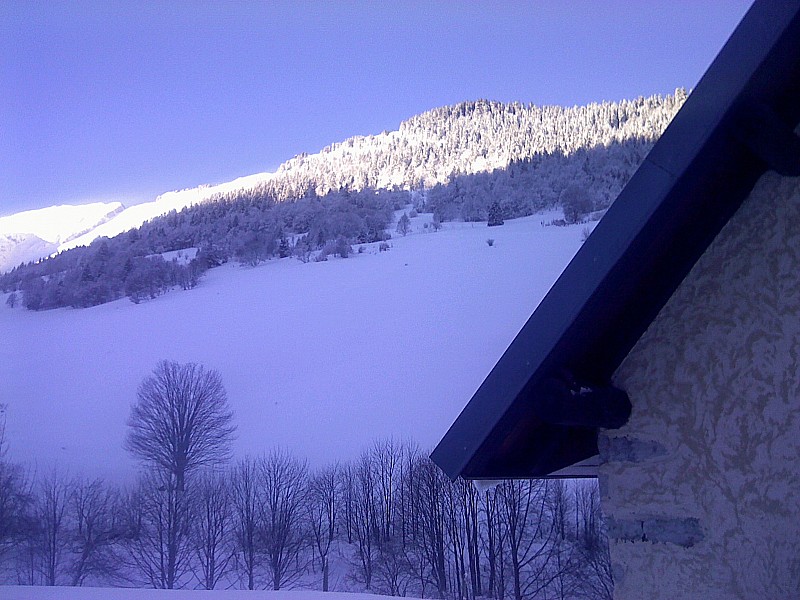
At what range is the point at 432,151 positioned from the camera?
31.4 meters

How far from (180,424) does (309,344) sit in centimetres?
701

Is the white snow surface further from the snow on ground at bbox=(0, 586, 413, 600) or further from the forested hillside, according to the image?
the snow on ground at bbox=(0, 586, 413, 600)

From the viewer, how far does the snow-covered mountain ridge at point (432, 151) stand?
83.5 ft

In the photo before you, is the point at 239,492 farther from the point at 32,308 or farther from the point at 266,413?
the point at 32,308

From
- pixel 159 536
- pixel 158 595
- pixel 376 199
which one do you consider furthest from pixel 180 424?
pixel 376 199

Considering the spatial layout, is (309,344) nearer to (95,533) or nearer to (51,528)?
(95,533)

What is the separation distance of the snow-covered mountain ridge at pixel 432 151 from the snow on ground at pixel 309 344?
324cm

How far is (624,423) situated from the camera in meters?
1.78

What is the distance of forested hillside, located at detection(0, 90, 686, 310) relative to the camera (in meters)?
22.7

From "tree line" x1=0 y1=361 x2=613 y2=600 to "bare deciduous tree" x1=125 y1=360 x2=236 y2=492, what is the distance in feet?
1.24

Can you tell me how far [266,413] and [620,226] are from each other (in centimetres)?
1662

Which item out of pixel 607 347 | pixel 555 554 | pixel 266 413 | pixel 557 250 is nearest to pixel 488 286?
pixel 557 250

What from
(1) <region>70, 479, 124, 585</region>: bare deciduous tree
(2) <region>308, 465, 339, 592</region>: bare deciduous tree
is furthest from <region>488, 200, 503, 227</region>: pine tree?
(1) <region>70, 479, 124, 585</region>: bare deciduous tree

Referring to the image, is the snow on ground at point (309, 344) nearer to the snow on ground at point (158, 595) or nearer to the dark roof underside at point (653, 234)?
the snow on ground at point (158, 595)
